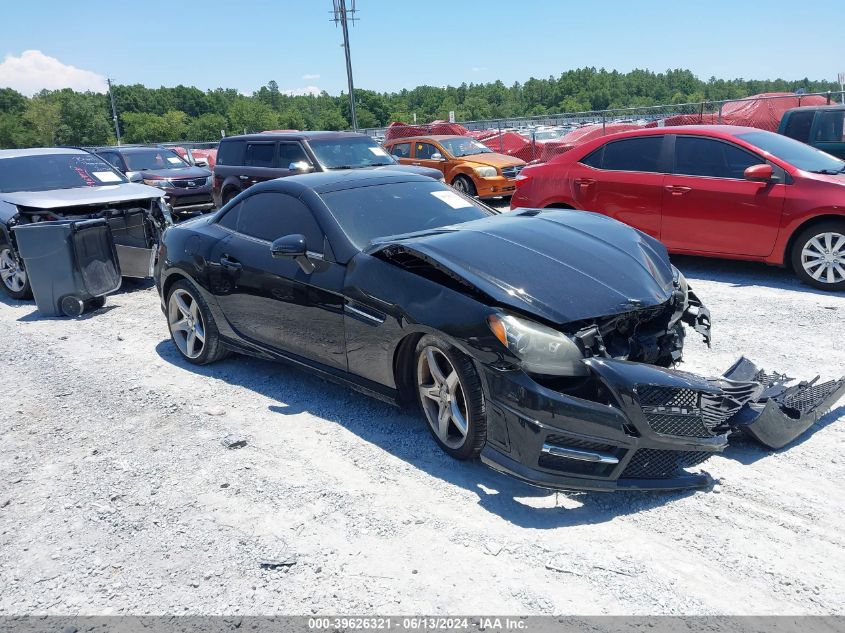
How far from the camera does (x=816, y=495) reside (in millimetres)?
3350

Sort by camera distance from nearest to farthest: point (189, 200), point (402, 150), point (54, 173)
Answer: point (54, 173)
point (189, 200)
point (402, 150)

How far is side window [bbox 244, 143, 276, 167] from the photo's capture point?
1244 centimetres

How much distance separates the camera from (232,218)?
555cm

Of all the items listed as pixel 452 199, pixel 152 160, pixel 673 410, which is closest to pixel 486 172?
pixel 152 160

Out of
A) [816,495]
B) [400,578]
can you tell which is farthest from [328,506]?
[816,495]

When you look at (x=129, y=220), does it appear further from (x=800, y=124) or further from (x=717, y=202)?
(x=800, y=124)

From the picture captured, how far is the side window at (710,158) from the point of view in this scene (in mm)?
7492

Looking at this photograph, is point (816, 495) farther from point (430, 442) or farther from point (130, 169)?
point (130, 169)

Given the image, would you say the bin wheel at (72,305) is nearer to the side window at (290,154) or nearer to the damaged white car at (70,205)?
the damaged white car at (70,205)

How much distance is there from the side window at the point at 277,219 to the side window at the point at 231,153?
8.04 meters

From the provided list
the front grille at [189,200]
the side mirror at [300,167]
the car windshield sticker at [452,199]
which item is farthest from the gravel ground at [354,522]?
the front grille at [189,200]

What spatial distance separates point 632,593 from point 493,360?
1.18 metres

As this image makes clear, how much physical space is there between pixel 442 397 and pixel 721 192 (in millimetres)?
5068

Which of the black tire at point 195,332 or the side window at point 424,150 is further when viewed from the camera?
the side window at point 424,150
